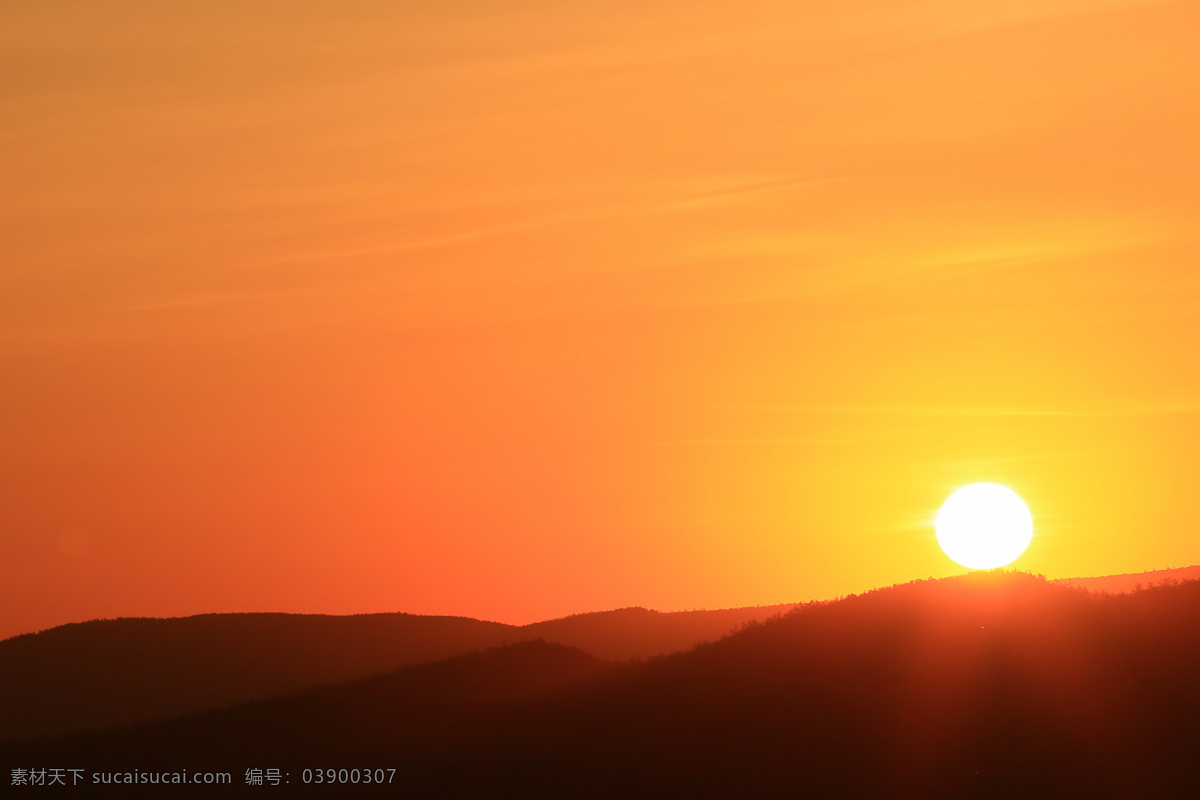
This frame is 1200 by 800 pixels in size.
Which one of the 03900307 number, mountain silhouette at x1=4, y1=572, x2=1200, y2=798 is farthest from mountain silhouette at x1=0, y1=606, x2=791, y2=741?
the 03900307 number

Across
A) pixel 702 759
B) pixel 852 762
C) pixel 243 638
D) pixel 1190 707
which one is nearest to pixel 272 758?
pixel 702 759

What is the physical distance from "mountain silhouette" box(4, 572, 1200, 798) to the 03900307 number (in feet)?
1.38

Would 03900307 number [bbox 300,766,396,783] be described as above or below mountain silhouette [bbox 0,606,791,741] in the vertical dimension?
below

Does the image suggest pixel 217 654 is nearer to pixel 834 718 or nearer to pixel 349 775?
pixel 349 775

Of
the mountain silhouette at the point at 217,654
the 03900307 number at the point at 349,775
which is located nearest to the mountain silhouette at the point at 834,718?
the 03900307 number at the point at 349,775

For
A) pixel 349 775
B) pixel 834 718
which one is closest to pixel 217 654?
pixel 349 775

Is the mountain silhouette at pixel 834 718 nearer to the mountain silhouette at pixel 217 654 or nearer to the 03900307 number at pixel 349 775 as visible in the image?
the 03900307 number at pixel 349 775

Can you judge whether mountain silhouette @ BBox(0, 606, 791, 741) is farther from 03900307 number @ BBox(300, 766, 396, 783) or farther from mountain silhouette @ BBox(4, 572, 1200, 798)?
03900307 number @ BBox(300, 766, 396, 783)

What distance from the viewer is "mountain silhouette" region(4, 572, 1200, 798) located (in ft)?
87.4

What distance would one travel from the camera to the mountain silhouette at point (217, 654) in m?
63.4

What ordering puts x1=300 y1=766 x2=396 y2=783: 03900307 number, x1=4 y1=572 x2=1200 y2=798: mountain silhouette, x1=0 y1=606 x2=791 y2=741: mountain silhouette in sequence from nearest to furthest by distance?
x1=4 y1=572 x2=1200 y2=798: mountain silhouette, x1=300 y1=766 x2=396 y2=783: 03900307 number, x1=0 y1=606 x2=791 y2=741: mountain silhouette

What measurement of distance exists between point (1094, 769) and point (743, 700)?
8.81m

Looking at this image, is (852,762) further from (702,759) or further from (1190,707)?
(1190,707)

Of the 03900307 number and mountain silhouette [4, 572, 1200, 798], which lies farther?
the 03900307 number
